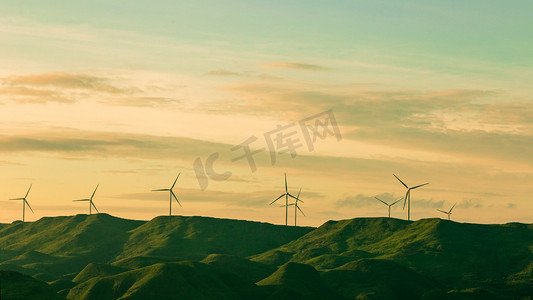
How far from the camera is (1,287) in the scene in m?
196

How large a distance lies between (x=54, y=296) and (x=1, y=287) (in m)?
14.2

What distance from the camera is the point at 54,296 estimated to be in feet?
652

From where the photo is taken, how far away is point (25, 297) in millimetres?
191125

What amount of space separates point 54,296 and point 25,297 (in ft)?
31.0

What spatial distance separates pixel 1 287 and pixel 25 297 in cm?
982
